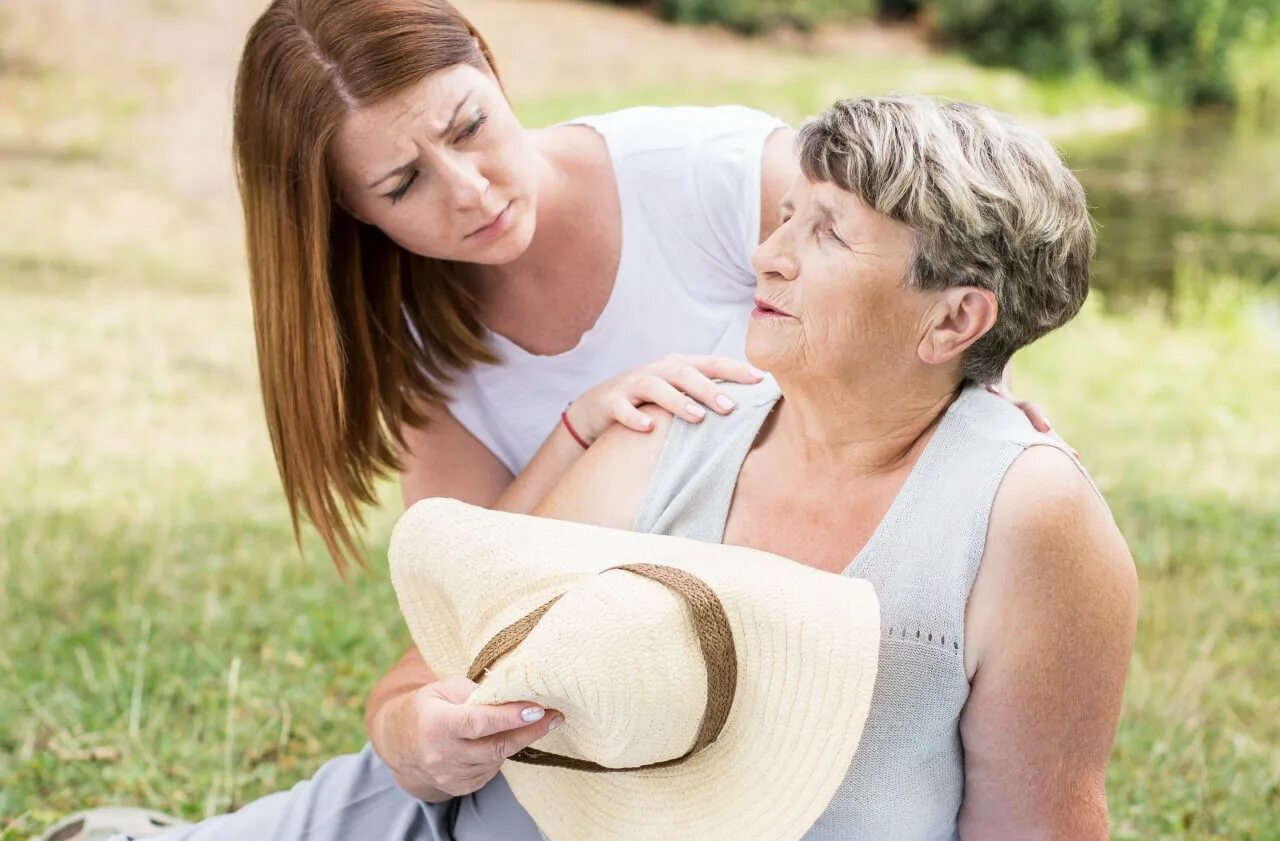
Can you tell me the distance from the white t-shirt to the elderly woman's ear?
79cm

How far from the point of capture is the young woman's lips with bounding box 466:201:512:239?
2539 mm

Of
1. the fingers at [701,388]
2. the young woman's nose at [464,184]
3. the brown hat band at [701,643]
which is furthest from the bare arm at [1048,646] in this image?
the young woman's nose at [464,184]

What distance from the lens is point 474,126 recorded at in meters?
2.49

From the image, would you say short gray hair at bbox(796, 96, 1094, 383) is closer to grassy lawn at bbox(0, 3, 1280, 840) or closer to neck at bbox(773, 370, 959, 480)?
neck at bbox(773, 370, 959, 480)

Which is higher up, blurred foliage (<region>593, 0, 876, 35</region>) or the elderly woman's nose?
the elderly woman's nose

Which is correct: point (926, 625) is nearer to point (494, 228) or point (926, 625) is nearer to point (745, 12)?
point (494, 228)

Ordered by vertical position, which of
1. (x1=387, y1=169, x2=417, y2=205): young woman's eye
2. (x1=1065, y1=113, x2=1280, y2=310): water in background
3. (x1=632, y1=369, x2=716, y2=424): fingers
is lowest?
(x1=1065, y1=113, x2=1280, y2=310): water in background

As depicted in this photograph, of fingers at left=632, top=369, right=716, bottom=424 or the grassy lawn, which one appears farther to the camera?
the grassy lawn

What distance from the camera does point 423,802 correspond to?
7.19 ft

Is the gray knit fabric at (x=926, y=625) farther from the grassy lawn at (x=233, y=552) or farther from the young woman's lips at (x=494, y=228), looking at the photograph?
the grassy lawn at (x=233, y=552)

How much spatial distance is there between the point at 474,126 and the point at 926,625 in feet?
3.94

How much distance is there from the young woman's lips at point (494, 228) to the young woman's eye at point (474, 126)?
14 cm

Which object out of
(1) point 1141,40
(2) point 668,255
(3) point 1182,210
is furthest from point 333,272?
(1) point 1141,40

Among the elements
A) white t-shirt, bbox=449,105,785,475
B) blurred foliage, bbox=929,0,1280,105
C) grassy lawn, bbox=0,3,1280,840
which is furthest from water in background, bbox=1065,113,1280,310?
white t-shirt, bbox=449,105,785,475
